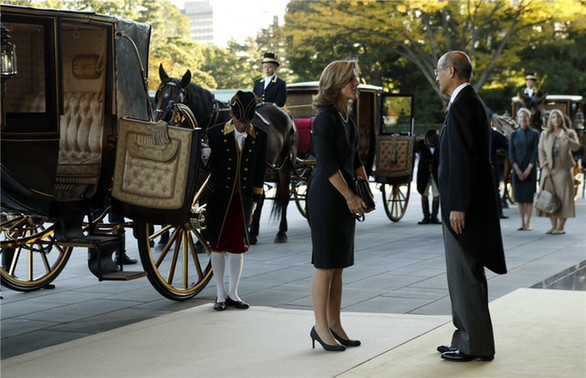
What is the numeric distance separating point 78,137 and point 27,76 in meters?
0.63

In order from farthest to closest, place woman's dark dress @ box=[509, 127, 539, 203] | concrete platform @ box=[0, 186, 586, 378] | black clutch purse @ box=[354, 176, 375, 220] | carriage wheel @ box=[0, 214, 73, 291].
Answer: woman's dark dress @ box=[509, 127, 539, 203]
carriage wheel @ box=[0, 214, 73, 291]
black clutch purse @ box=[354, 176, 375, 220]
concrete platform @ box=[0, 186, 586, 378]

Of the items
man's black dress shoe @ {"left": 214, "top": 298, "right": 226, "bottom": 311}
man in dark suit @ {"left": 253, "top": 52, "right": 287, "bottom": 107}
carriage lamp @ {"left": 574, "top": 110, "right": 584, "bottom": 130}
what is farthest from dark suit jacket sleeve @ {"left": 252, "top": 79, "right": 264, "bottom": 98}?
carriage lamp @ {"left": 574, "top": 110, "right": 584, "bottom": 130}

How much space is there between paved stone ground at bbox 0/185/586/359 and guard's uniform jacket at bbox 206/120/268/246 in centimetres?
78

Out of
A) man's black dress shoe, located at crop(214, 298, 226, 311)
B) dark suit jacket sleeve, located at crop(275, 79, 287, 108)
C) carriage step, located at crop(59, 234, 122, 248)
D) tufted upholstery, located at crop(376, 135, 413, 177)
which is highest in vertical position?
dark suit jacket sleeve, located at crop(275, 79, 287, 108)

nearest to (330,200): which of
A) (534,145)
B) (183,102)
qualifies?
(183,102)

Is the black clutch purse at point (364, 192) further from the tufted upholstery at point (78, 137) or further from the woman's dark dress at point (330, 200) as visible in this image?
the tufted upholstery at point (78, 137)

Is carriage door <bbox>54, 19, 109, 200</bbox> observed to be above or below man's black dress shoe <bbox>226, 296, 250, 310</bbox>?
above

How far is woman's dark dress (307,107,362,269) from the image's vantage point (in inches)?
209

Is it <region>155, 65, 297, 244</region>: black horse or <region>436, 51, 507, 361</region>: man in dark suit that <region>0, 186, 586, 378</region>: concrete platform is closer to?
<region>436, 51, 507, 361</region>: man in dark suit

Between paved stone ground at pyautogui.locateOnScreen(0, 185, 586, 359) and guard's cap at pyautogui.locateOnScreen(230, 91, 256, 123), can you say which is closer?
paved stone ground at pyautogui.locateOnScreen(0, 185, 586, 359)

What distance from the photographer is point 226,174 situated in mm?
6871

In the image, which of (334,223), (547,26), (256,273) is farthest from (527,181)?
(547,26)

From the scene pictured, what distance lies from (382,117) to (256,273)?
19.7 ft

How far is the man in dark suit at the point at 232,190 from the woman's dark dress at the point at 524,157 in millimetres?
7130
